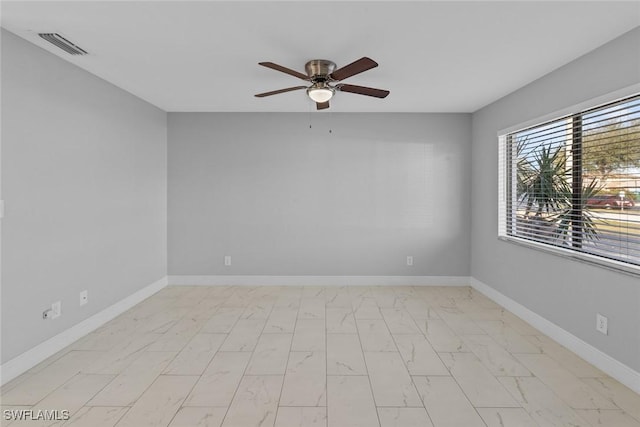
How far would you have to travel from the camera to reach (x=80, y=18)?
2.20 meters

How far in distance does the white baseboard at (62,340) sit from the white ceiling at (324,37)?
91.1 inches

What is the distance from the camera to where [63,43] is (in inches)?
100

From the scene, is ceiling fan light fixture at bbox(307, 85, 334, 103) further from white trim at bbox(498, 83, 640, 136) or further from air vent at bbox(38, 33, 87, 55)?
white trim at bbox(498, 83, 640, 136)

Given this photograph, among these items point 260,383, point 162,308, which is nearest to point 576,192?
point 260,383

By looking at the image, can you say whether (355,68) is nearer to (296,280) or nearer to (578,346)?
(578,346)

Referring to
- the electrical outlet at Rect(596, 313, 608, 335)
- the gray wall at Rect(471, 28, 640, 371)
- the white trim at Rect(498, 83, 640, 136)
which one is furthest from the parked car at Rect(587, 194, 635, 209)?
the electrical outlet at Rect(596, 313, 608, 335)

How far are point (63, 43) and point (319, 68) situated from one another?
1927 mm

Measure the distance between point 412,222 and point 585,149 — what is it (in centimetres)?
226

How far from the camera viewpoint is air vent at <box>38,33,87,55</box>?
2426 millimetres

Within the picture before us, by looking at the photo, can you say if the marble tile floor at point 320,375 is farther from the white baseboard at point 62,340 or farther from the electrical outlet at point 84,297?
the electrical outlet at point 84,297

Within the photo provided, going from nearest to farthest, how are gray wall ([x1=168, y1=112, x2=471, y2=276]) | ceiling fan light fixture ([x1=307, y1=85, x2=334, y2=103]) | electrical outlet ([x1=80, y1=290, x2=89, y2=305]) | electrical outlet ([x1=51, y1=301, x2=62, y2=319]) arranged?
1. electrical outlet ([x1=51, y1=301, x2=62, y2=319])
2. ceiling fan light fixture ([x1=307, y1=85, x2=334, y2=103])
3. electrical outlet ([x1=80, y1=290, x2=89, y2=305])
4. gray wall ([x1=168, y1=112, x2=471, y2=276])

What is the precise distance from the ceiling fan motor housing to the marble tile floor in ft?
7.42

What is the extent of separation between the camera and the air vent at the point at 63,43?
2426 millimetres

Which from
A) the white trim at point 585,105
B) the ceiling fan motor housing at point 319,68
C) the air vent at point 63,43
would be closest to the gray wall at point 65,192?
the air vent at point 63,43
